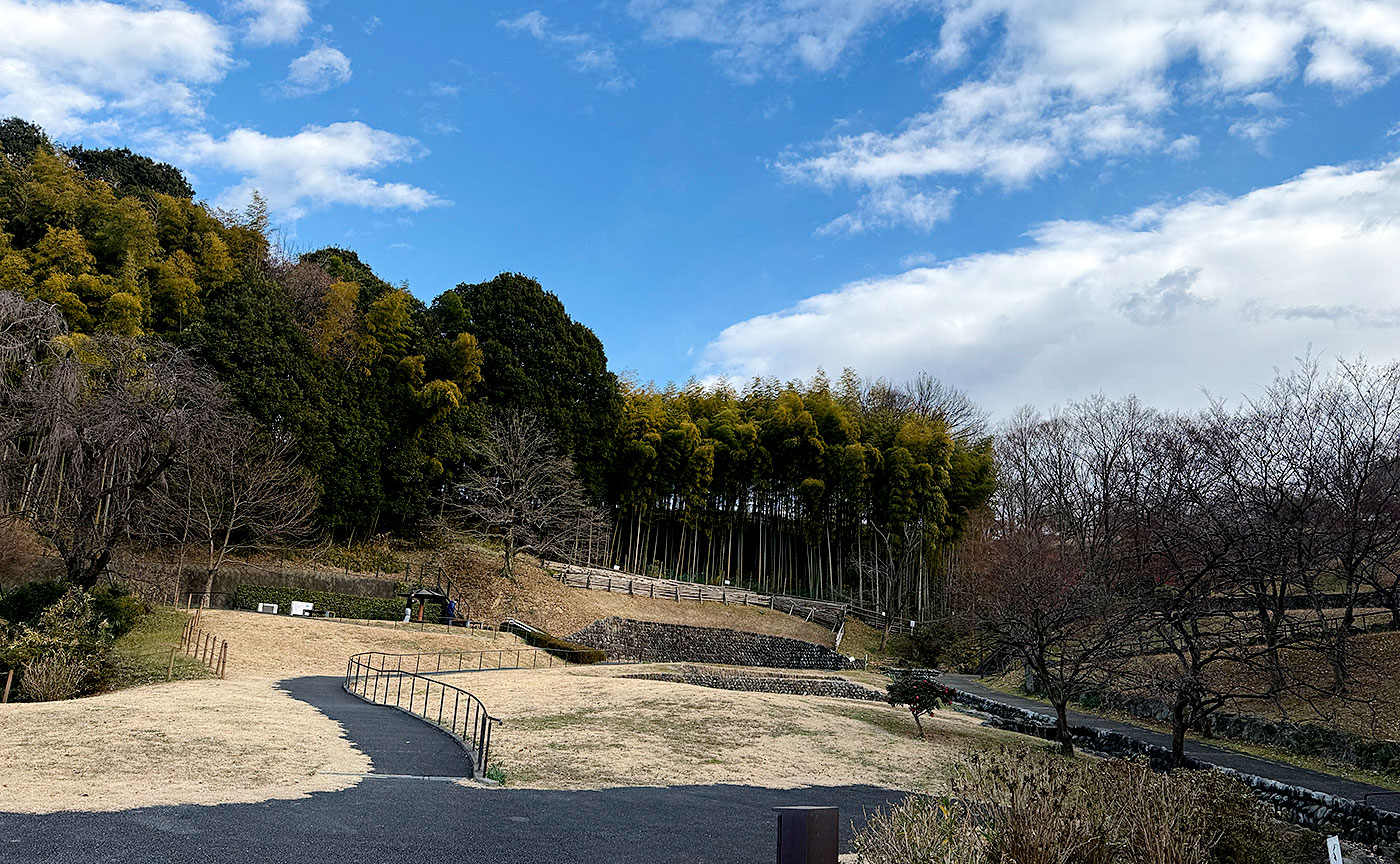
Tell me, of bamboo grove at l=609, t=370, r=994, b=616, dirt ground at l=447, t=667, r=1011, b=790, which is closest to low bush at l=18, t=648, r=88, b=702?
dirt ground at l=447, t=667, r=1011, b=790

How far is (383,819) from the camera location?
7309 millimetres

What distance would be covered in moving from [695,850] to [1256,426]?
20.7 m

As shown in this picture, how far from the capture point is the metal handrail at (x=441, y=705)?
35.8 ft

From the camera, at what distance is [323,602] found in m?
27.0

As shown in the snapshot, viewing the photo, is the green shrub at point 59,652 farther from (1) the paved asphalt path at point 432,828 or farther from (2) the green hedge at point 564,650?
(2) the green hedge at point 564,650

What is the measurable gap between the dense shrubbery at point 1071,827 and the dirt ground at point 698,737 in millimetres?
4315

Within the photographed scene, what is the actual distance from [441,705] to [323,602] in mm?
14897

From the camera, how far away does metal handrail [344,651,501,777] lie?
1090 cm

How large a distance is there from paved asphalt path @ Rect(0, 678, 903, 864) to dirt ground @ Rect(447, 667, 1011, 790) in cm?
102

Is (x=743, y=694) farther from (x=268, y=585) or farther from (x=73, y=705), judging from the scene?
(x=268, y=585)

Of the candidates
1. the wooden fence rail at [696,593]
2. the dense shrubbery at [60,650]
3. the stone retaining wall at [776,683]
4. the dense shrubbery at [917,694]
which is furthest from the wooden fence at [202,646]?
the wooden fence rail at [696,593]

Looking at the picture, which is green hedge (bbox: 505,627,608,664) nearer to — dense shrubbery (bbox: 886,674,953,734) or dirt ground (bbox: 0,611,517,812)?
dirt ground (bbox: 0,611,517,812)

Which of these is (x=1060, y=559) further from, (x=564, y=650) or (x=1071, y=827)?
(x=1071, y=827)

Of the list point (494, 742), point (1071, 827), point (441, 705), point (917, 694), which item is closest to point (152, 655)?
point (441, 705)
